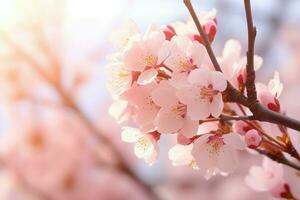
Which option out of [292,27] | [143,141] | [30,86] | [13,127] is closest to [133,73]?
[143,141]

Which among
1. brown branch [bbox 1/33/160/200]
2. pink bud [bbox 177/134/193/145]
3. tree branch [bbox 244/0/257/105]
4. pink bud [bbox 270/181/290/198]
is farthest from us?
brown branch [bbox 1/33/160/200]

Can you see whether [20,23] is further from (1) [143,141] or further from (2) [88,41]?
(1) [143,141]

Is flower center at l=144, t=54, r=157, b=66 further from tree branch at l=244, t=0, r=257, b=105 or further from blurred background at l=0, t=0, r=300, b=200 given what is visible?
blurred background at l=0, t=0, r=300, b=200

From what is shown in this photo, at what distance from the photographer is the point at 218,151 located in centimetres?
60

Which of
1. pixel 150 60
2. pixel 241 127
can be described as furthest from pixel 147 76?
pixel 241 127

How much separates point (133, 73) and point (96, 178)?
88.7 inches

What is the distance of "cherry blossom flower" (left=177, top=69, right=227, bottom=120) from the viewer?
557mm

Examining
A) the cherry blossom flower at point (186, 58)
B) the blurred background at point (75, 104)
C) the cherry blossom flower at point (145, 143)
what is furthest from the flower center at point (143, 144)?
the blurred background at point (75, 104)

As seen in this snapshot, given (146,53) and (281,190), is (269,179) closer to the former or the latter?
(281,190)

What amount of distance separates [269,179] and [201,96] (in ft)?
0.75

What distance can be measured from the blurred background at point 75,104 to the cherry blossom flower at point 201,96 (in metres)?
1.22

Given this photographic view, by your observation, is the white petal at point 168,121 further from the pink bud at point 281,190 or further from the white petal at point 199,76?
A: the pink bud at point 281,190

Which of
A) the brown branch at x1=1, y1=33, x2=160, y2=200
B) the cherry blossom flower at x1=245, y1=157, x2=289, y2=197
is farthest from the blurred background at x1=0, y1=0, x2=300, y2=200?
the cherry blossom flower at x1=245, y1=157, x2=289, y2=197

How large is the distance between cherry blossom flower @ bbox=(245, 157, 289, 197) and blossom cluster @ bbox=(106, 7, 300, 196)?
10 centimetres
